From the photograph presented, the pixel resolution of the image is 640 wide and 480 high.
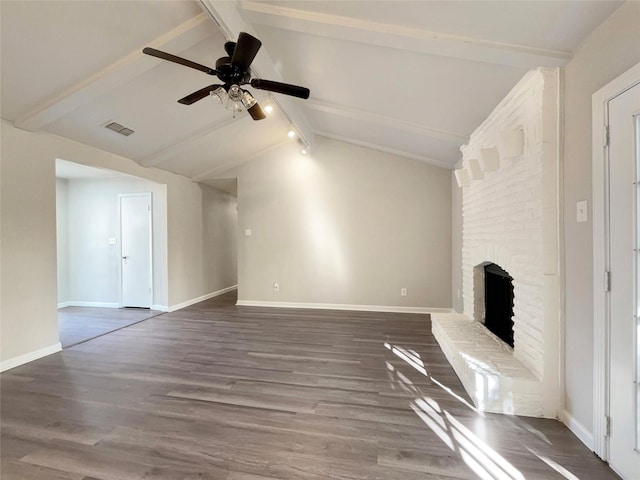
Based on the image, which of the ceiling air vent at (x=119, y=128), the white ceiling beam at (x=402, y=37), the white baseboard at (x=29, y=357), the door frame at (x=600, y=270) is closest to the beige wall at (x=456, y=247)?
the white ceiling beam at (x=402, y=37)

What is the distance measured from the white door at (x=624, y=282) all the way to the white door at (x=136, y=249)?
5975 mm

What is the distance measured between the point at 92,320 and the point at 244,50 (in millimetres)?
4938

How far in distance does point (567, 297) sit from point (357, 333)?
2440 mm

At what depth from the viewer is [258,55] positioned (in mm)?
2605

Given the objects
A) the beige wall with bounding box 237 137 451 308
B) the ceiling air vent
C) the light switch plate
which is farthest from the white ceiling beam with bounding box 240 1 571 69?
the beige wall with bounding box 237 137 451 308

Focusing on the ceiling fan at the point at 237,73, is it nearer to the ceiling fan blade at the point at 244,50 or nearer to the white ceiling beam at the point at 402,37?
the ceiling fan blade at the point at 244,50

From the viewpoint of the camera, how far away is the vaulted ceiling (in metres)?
1.80

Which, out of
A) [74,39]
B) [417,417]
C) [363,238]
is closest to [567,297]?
[417,417]

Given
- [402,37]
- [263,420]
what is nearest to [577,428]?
[263,420]

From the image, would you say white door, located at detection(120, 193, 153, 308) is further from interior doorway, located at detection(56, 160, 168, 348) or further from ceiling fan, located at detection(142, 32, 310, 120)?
ceiling fan, located at detection(142, 32, 310, 120)

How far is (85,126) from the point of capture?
3.23 metres

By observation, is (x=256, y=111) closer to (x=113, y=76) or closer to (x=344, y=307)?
(x=113, y=76)

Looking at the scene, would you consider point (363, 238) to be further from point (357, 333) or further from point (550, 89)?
point (550, 89)

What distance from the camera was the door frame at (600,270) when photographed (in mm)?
1545
